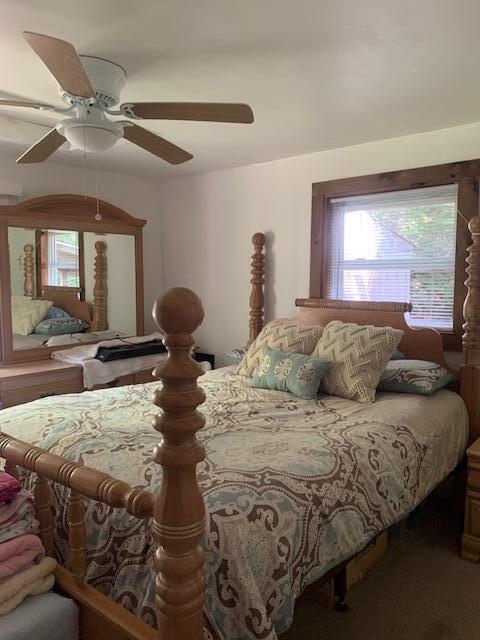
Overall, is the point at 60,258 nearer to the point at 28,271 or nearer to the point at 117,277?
the point at 28,271

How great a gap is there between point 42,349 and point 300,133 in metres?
2.35

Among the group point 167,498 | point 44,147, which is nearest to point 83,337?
point 44,147

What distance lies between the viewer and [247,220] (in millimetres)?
3812

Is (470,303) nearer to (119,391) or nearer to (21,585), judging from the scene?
(119,391)

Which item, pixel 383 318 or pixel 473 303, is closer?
pixel 473 303

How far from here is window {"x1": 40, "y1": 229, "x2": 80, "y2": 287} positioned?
3.52 metres

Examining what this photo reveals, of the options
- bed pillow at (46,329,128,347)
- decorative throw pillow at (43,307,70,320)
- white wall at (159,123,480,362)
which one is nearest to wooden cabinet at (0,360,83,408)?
bed pillow at (46,329,128,347)

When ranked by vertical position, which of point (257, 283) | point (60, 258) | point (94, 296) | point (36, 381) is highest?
point (60, 258)

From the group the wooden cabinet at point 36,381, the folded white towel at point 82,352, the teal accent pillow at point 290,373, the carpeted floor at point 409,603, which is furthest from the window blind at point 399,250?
the wooden cabinet at point 36,381

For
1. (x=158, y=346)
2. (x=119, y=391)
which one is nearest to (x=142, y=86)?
(x=119, y=391)

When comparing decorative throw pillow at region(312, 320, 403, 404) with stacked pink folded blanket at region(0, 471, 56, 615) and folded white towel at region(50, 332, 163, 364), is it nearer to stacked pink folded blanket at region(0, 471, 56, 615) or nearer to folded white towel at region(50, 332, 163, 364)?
folded white towel at region(50, 332, 163, 364)

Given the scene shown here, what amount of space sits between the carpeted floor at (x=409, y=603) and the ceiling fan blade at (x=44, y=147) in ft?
7.07

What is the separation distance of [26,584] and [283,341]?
1957 millimetres

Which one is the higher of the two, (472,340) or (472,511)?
(472,340)
